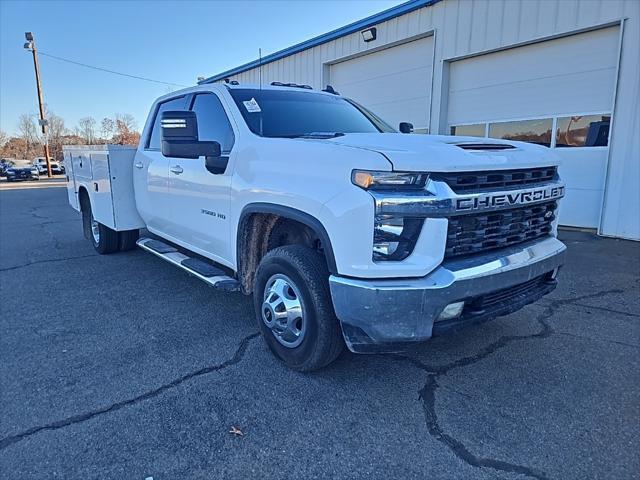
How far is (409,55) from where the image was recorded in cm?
1065

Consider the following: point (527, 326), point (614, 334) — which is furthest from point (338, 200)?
point (614, 334)

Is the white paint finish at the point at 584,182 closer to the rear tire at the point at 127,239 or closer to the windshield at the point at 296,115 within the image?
the windshield at the point at 296,115

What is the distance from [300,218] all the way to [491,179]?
1175mm

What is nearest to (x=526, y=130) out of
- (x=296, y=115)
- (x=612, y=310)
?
(x=612, y=310)

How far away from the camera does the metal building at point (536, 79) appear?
739 cm

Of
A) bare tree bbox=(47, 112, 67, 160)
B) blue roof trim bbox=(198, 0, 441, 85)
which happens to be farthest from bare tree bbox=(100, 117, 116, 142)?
blue roof trim bbox=(198, 0, 441, 85)

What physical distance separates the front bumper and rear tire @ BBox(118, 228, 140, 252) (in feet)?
16.0

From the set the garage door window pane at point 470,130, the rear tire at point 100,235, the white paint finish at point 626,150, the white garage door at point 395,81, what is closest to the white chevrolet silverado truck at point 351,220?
the rear tire at point 100,235

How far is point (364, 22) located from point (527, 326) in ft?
31.6

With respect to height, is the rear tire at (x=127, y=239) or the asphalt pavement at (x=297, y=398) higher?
the rear tire at (x=127, y=239)

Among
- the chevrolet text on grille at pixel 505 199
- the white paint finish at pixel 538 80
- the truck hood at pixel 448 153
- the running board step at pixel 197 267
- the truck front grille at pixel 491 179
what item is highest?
the white paint finish at pixel 538 80

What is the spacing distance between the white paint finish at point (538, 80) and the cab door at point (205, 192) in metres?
7.00

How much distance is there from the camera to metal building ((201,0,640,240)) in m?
7.39

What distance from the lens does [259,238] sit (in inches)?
138
